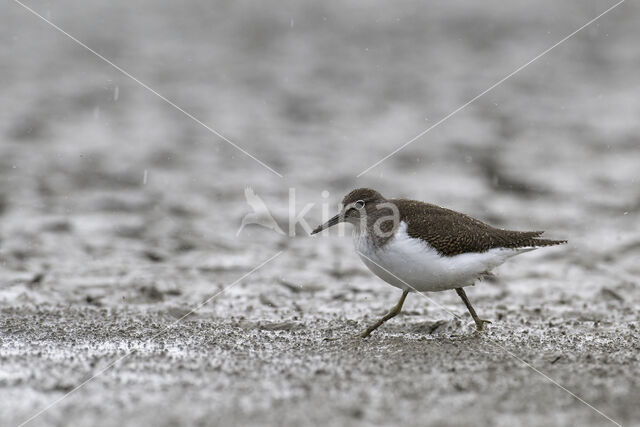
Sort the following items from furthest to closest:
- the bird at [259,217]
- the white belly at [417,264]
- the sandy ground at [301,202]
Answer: the bird at [259,217] → the white belly at [417,264] → the sandy ground at [301,202]

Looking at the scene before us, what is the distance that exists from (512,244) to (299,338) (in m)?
2.19

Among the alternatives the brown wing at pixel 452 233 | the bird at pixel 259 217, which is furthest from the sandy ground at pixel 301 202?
the brown wing at pixel 452 233

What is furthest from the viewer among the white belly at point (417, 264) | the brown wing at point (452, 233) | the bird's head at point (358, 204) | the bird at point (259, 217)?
the bird at point (259, 217)

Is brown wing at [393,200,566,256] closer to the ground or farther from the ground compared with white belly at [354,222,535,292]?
farther from the ground

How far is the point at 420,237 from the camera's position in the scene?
7.64 metres

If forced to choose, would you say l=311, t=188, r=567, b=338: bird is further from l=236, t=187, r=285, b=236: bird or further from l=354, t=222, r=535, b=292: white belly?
l=236, t=187, r=285, b=236: bird

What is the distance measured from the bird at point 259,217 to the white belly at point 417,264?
469cm

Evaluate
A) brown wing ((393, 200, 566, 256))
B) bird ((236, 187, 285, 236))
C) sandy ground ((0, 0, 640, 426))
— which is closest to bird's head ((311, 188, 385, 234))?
brown wing ((393, 200, 566, 256))

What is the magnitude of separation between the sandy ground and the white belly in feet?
1.70

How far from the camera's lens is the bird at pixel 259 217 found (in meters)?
12.5

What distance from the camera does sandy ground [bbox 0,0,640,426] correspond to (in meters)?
6.12

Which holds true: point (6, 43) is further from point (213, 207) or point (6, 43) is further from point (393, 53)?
point (213, 207)

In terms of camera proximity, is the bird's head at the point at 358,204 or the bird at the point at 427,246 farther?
the bird's head at the point at 358,204

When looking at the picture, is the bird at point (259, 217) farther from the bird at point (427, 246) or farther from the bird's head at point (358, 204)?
the bird at point (427, 246)
